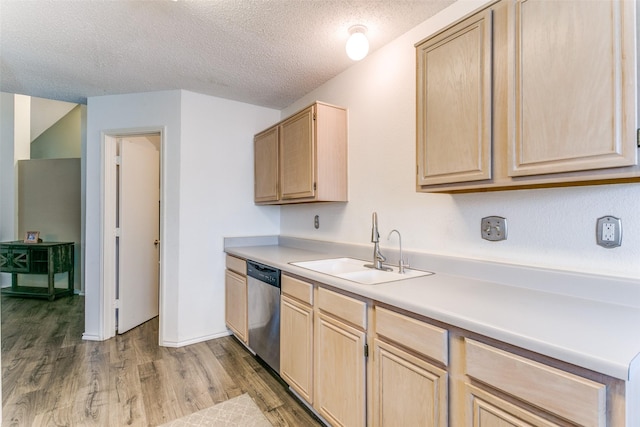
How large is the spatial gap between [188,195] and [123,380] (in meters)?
1.56

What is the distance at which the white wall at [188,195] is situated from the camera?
2.90m

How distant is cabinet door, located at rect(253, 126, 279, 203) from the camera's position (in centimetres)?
289

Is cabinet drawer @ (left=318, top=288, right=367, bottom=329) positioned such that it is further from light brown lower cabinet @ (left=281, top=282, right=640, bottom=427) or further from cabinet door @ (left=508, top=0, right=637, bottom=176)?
cabinet door @ (left=508, top=0, right=637, bottom=176)

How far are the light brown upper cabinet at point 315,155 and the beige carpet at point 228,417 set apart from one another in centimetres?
147

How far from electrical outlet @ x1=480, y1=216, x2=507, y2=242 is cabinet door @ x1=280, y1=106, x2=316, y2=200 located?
1.22m

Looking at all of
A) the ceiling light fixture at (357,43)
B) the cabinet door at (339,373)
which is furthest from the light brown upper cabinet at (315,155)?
the cabinet door at (339,373)

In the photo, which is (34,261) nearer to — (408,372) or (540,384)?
(408,372)

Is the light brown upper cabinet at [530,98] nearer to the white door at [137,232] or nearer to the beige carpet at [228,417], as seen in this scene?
the beige carpet at [228,417]

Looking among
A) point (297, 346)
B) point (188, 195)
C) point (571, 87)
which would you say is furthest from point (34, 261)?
point (571, 87)

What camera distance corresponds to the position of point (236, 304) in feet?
9.28

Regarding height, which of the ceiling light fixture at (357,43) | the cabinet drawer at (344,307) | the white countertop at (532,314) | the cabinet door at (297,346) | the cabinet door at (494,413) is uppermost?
the ceiling light fixture at (357,43)

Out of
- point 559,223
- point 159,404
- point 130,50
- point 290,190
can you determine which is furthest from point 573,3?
point 159,404

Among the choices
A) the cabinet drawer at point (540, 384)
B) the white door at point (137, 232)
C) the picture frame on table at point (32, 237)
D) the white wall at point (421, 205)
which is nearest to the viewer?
the cabinet drawer at point (540, 384)

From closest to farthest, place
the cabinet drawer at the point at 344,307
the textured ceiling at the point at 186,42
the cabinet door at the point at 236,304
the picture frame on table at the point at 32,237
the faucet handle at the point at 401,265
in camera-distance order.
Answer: the cabinet drawer at the point at 344,307 < the textured ceiling at the point at 186,42 < the faucet handle at the point at 401,265 < the cabinet door at the point at 236,304 < the picture frame on table at the point at 32,237
